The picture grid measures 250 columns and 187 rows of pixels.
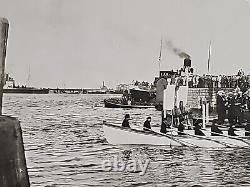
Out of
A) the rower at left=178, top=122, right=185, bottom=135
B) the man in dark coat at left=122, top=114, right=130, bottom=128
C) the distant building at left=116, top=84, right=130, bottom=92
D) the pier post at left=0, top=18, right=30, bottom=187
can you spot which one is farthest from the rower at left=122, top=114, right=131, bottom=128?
the pier post at left=0, top=18, right=30, bottom=187

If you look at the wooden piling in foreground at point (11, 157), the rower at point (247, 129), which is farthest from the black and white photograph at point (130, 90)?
the wooden piling in foreground at point (11, 157)

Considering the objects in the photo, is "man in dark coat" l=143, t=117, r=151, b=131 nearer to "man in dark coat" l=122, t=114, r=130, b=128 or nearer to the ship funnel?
"man in dark coat" l=122, t=114, r=130, b=128

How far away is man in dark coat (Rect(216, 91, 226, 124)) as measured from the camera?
60.6 inches

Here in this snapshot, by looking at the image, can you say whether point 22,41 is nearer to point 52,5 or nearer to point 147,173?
point 52,5

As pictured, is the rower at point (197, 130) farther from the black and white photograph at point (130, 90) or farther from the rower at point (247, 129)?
the rower at point (247, 129)

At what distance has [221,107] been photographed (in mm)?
1556

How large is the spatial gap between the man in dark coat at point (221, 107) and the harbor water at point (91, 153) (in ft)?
0.44

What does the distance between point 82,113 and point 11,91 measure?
284 millimetres

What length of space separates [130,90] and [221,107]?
0.41 meters

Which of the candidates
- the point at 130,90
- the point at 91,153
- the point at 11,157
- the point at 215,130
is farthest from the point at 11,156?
the point at 215,130

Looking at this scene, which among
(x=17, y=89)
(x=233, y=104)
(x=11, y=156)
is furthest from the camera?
(x=233, y=104)

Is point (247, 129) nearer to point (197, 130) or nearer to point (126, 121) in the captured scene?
point (197, 130)

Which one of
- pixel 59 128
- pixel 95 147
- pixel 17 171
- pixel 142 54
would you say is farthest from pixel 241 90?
pixel 17 171

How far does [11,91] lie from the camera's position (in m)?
1.34
